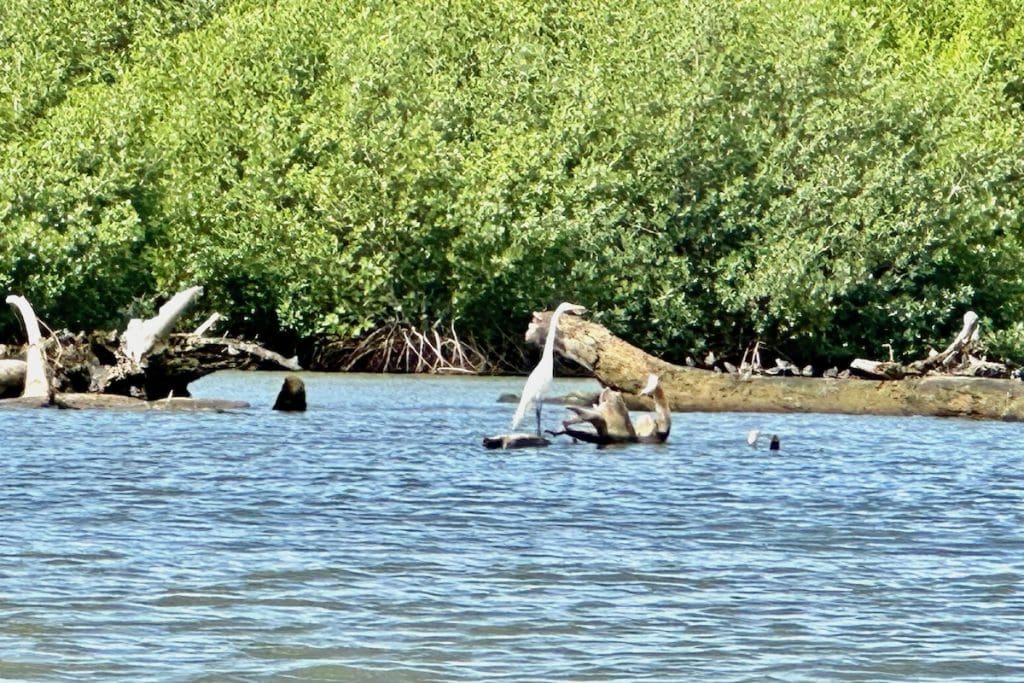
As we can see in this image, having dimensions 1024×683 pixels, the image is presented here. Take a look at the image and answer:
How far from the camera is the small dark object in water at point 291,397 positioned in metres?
40.7

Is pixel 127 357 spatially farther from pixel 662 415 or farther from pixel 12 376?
pixel 662 415

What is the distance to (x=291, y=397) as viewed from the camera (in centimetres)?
4081

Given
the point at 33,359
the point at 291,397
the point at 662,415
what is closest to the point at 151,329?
the point at 33,359

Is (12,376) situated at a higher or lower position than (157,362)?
lower

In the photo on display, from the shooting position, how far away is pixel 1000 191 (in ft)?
198

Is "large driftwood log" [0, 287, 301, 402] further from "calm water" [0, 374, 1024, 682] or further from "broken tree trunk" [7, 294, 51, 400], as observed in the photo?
"calm water" [0, 374, 1024, 682]

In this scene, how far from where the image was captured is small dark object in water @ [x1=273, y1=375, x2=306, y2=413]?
40656 millimetres

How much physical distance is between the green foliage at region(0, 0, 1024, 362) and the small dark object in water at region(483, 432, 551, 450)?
2788 centimetres

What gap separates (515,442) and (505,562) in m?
12.9

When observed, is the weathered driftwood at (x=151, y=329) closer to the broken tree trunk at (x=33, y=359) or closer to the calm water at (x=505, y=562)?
the broken tree trunk at (x=33, y=359)

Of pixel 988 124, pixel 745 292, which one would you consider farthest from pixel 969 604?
pixel 988 124

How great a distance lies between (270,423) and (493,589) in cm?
2124

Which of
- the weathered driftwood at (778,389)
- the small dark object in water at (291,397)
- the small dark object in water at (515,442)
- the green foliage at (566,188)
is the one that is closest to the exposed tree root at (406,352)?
the green foliage at (566,188)

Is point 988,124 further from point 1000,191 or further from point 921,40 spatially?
point 921,40
